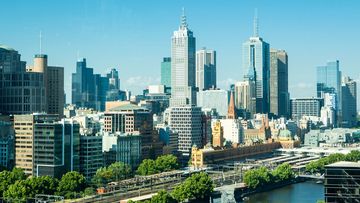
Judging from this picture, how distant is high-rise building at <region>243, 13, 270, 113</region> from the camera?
217ft

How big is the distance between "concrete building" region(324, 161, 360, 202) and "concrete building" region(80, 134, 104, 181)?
12.3m

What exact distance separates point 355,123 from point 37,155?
4987cm

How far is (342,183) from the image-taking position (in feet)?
42.7

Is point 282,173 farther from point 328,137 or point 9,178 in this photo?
point 328,137

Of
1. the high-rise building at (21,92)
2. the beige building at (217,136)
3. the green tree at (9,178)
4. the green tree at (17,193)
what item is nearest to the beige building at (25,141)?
the green tree at (9,178)

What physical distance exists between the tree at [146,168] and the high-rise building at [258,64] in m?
40.0

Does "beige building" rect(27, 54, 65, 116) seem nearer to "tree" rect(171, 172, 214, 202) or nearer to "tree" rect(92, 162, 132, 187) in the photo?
"tree" rect(92, 162, 132, 187)

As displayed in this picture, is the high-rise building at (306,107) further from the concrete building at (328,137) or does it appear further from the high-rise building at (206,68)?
the concrete building at (328,137)

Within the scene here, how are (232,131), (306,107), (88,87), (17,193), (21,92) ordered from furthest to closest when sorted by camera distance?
1. (306,107)
2. (88,87)
3. (232,131)
4. (21,92)
5. (17,193)

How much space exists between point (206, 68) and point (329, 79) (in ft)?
50.7

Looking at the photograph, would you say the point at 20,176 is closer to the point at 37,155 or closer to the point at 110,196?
the point at 37,155

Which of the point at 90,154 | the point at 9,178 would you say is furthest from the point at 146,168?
the point at 9,178

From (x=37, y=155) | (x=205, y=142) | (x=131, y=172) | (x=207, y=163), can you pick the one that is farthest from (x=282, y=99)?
(x=37, y=155)

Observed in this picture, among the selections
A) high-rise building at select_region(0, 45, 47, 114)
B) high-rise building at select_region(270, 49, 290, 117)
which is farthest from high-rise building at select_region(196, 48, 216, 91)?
high-rise building at select_region(0, 45, 47, 114)
